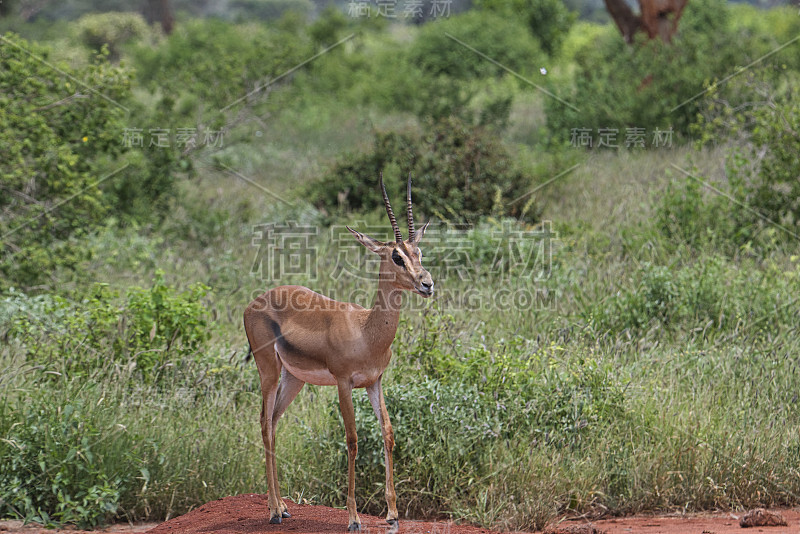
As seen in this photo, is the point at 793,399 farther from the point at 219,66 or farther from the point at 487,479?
the point at 219,66

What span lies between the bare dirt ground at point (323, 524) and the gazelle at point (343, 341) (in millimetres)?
167

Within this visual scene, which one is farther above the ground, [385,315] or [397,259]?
[397,259]

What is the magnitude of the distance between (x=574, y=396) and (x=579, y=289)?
250 centimetres

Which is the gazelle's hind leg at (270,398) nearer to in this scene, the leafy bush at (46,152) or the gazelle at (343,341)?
the gazelle at (343,341)

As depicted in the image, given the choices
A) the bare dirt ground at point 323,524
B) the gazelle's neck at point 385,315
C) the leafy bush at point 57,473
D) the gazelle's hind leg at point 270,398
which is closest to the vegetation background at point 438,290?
the leafy bush at point 57,473

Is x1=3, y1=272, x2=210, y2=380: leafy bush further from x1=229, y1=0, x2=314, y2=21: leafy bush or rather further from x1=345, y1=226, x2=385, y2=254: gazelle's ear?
x1=229, y1=0, x2=314, y2=21: leafy bush

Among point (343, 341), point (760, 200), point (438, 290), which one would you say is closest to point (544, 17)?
point (760, 200)

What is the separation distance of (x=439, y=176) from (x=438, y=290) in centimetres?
285

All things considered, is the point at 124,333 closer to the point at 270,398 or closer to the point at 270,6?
the point at 270,398

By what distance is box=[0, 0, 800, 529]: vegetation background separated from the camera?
5.84 meters

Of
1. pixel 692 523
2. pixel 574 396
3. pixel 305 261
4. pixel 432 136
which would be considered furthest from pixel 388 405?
pixel 432 136

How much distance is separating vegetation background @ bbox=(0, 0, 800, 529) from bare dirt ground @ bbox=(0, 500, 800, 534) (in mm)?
167

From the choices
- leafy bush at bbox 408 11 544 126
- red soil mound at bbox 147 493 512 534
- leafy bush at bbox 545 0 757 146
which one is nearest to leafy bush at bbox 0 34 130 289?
red soil mound at bbox 147 493 512 534

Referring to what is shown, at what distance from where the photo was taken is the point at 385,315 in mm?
4457
